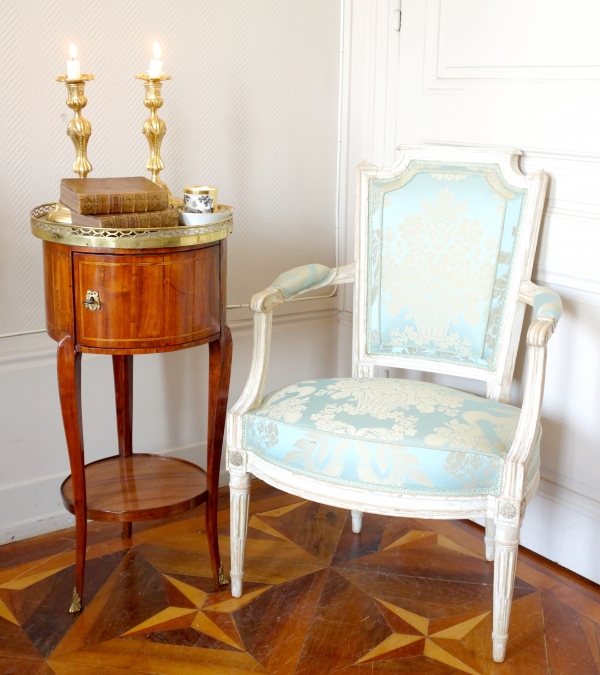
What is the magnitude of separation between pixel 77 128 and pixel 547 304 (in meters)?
1.09

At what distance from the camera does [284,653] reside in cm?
168

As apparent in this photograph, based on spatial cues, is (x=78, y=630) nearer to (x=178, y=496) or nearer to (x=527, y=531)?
(x=178, y=496)

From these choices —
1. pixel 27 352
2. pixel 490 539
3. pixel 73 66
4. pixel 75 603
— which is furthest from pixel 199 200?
pixel 490 539

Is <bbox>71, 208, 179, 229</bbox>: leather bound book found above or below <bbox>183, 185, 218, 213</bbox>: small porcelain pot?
below

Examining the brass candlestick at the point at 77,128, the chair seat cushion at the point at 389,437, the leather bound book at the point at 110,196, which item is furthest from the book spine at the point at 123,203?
the chair seat cushion at the point at 389,437

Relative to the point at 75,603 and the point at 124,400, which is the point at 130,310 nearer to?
the point at 124,400

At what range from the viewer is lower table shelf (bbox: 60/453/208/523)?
1.79m

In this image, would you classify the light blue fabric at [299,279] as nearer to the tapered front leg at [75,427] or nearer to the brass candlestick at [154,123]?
the brass candlestick at [154,123]

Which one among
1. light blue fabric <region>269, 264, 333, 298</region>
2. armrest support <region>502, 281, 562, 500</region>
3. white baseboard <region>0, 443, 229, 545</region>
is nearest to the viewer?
armrest support <region>502, 281, 562, 500</region>

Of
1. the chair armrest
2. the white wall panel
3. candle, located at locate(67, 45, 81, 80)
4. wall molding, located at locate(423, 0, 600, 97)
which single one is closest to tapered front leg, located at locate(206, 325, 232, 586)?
the chair armrest

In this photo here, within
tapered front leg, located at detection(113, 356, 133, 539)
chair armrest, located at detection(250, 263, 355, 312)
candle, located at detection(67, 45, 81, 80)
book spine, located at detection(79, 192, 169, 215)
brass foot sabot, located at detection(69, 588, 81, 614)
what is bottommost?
brass foot sabot, located at detection(69, 588, 81, 614)

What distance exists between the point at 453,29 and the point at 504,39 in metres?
0.18

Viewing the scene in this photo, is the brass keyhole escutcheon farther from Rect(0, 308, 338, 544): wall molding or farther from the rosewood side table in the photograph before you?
Rect(0, 308, 338, 544): wall molding

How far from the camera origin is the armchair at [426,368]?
5.07ft
